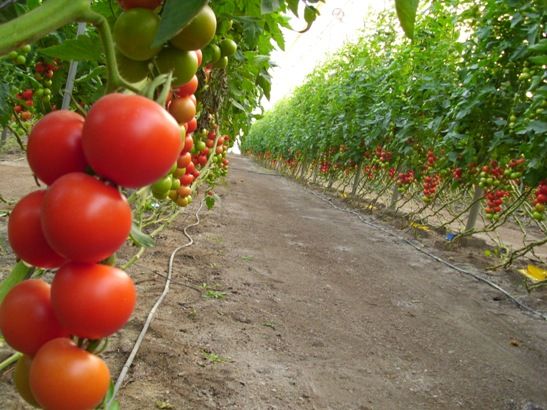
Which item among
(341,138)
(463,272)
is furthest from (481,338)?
(341,138)

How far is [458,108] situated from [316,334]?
2731 mm

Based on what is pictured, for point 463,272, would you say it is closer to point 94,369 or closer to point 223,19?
point 223,19

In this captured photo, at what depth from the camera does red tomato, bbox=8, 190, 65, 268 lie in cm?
40

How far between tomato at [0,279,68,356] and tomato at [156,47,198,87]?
0.25 m

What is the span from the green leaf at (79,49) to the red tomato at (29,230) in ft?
0.90

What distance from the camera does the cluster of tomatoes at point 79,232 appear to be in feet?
1.15

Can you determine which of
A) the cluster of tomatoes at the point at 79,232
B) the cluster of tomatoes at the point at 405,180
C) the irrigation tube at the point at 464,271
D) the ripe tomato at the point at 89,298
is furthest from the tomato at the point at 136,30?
the cluster of tomatoes at the point at 405,180

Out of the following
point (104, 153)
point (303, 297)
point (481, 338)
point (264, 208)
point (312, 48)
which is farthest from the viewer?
point (312, 48)

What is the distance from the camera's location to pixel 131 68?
51 centimetres

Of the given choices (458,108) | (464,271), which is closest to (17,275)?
(464,271)

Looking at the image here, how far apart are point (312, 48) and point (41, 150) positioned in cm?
1176

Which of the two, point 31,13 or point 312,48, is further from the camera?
point 312,48

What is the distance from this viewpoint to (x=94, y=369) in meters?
0.40

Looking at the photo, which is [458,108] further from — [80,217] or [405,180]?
[80,217]
